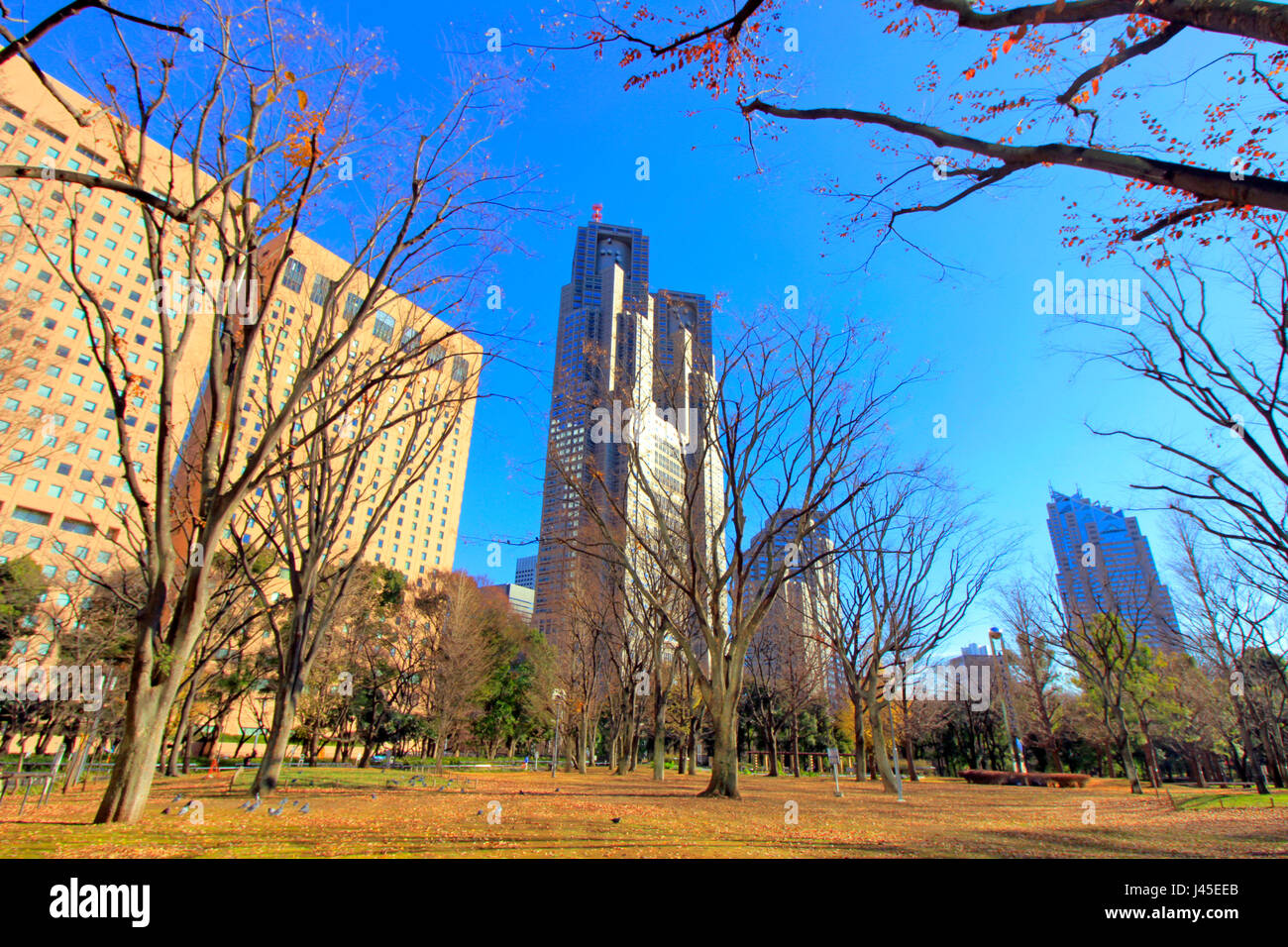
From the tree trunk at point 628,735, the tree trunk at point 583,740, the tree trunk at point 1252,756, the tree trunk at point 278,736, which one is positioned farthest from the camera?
the tree trunk at point 583,740

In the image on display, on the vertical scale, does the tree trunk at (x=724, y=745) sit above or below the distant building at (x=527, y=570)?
below

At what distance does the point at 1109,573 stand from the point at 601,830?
34.3 metres

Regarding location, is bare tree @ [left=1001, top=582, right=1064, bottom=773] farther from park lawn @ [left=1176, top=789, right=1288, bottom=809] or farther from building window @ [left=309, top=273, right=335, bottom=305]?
building window @ [left=309, top=273, right=335, bottom=305]

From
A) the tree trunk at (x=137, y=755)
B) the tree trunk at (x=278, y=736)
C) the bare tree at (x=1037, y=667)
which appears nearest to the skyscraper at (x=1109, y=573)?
the bare tree at (x=1037, y=667)

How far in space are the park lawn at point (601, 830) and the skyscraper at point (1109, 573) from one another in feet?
44.7

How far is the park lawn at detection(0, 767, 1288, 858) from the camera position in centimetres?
564

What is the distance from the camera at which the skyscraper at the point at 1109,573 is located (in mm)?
26844

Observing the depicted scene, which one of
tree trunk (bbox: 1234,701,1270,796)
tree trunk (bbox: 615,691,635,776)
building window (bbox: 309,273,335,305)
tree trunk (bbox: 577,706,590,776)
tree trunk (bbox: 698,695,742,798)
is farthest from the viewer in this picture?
tree trunk (bbox: 577,706,590,776)

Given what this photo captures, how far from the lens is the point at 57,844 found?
536 centimetres

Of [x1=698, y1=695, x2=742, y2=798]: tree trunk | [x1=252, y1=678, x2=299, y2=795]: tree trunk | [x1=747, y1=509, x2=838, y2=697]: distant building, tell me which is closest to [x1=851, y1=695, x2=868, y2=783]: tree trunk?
[x1=747, y1=509, x2=838, y2=697]: distant building

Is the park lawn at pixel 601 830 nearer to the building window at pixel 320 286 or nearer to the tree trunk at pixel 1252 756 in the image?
the building window at pixel 320 286

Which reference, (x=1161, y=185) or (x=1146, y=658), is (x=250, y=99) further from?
(x=1146, y=658)

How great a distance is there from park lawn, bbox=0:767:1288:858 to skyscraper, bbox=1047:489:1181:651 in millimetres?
13631
